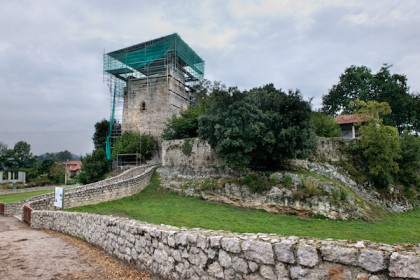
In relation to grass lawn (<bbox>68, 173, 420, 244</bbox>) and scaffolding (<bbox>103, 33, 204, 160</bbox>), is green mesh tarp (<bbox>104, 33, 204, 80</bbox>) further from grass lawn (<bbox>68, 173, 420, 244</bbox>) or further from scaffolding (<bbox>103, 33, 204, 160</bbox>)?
grass lawn (<bbox>68, 173, 420, 244</bbox>)

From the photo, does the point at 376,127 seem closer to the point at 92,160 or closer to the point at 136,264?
the point at 136,264

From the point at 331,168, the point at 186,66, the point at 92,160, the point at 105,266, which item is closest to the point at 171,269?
the point at 105,266

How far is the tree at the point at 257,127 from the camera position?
15.6m

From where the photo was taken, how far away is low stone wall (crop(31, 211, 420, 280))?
2668 mm

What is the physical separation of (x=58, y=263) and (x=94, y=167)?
23.8 m

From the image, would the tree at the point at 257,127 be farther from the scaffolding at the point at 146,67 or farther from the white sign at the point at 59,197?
the scaffolding at the point at 146,67

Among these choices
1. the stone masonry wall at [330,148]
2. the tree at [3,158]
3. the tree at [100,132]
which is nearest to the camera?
the stone masonry wall at [330,148]

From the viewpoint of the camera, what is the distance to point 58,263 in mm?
6008

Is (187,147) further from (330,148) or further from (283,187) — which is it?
(330,148)

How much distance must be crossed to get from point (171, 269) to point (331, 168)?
56.8 ft

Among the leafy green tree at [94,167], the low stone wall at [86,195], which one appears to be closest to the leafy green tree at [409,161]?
the low stone wall at [86,195]

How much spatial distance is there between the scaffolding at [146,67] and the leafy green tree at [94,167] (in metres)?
1.13

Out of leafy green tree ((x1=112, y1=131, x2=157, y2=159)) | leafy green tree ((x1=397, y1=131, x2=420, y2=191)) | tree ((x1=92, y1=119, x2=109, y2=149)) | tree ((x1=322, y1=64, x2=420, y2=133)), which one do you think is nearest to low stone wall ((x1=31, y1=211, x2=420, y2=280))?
leafy green tree ((x1=397, y1=131, x2=420, y2=191))

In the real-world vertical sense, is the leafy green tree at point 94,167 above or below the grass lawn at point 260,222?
above
